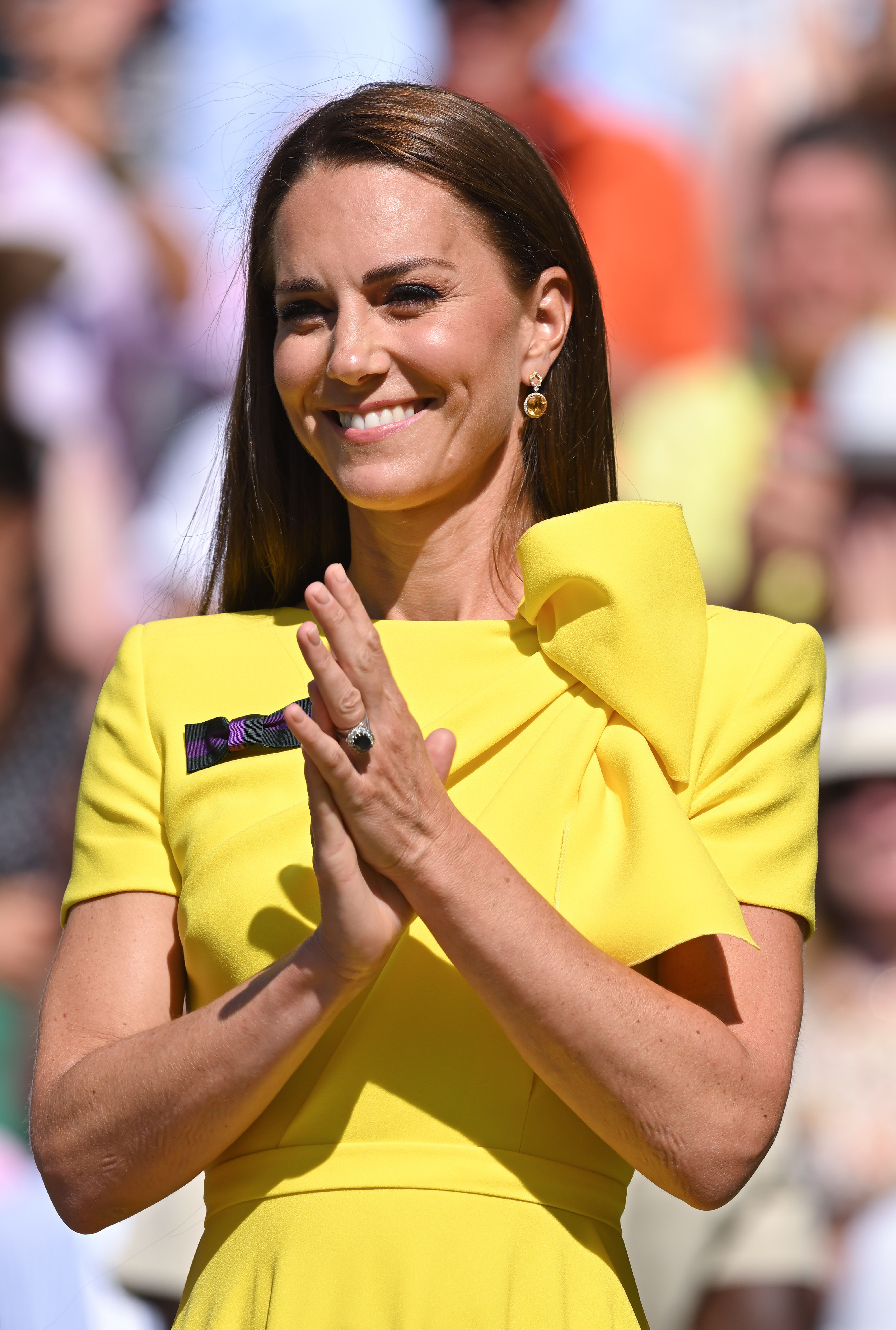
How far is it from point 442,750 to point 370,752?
0.14 metres

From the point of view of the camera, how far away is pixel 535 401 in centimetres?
230

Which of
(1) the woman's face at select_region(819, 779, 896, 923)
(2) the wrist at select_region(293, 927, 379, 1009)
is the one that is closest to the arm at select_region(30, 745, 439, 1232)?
(2) the wrist at select_region(293, 927, 379, 1009)

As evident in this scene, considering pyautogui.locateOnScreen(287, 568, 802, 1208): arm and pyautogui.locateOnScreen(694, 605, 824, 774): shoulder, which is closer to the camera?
pyautogui.locateOnScreen(287, 568, 802, 1208): arm

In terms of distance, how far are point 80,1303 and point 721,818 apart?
2.31 m

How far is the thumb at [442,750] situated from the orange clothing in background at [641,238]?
10.1ft

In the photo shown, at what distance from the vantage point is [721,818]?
6.57 ft

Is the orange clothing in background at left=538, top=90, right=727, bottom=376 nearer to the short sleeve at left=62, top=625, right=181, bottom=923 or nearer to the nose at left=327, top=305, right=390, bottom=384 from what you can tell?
the nose at left=327, top=305, right=390, bottom=384

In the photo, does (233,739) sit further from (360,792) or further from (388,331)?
(388,331)

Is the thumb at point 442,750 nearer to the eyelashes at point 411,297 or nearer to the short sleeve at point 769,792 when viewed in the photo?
the short sleeve at point 769,792

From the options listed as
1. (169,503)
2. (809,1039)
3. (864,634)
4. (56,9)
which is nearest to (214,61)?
(56,9)

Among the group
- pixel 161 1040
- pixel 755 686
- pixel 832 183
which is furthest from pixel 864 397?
pixel 161 1040

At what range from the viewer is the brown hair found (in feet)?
7.13

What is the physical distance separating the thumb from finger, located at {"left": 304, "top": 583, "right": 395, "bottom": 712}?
5.3 inches

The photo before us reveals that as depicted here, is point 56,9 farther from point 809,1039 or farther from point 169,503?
point 809,1039
